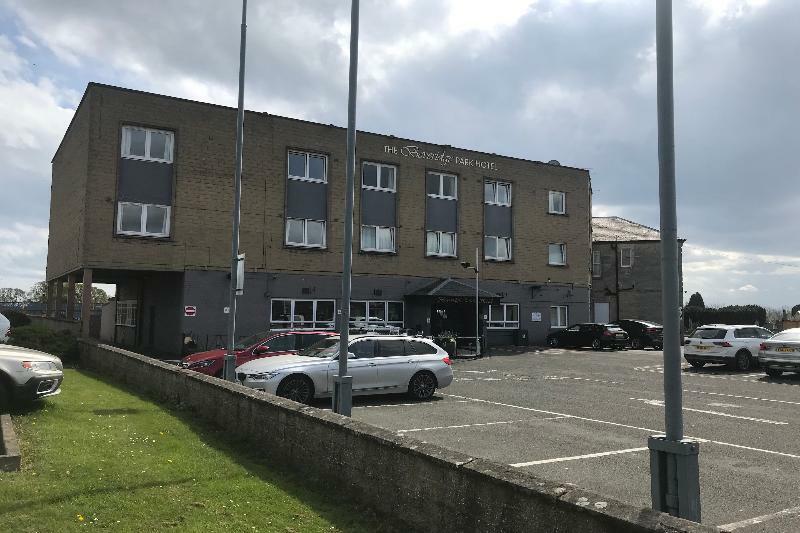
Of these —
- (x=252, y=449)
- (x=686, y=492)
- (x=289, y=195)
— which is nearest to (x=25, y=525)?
(x=252, y=449)

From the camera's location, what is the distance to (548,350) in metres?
32.6

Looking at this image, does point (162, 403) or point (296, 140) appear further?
point (296, 140)

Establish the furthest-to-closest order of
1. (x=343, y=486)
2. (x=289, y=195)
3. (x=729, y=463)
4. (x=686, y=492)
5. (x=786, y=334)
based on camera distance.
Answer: (x=289, y=195)
(x=786, y=334)
(x=729, y=463)
(x=343, y=486)
(x=686, y=492)

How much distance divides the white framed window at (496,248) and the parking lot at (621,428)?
13453 millimetres

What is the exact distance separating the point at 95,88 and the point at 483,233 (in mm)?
18768

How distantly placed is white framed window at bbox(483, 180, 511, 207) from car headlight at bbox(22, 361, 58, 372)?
26283mm

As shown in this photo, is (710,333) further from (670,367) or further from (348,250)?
(670,367)

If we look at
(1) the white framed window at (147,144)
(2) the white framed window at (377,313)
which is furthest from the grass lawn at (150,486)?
(2) the white framed window at (377,313)

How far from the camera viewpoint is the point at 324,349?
14.2 meters

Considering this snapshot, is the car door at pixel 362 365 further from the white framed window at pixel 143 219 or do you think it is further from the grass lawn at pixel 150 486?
the white framed window at pixel 143 219

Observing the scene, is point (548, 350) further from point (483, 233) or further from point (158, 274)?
point (158, 274)

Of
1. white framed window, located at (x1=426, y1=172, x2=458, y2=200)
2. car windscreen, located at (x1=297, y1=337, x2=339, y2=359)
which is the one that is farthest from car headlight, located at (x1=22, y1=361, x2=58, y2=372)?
white framed window, located at (x1=426, y1=172, x2=458, y2=200)

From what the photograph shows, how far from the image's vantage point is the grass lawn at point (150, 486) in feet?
17.5

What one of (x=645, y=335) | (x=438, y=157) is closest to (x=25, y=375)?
(x=438, y=157)
